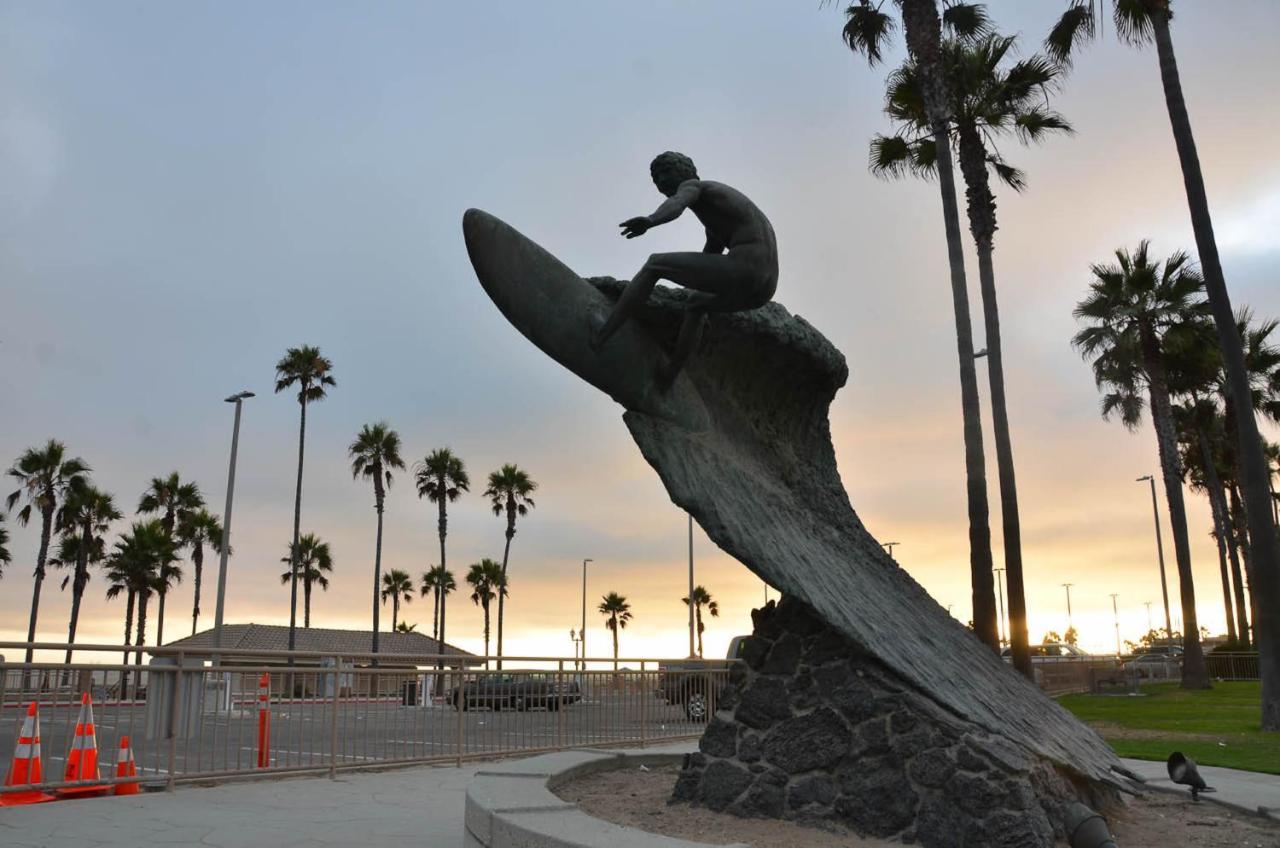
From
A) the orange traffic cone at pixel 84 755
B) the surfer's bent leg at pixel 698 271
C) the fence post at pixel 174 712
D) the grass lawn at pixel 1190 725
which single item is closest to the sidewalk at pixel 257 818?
the fence post at pixel 174 712

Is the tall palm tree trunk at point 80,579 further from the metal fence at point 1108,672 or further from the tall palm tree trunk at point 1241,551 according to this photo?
the tall palm tree trunk at point 1241,551

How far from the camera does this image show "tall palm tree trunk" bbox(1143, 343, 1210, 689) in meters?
23.7

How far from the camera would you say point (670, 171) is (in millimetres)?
6414

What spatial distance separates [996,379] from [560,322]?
485 inches

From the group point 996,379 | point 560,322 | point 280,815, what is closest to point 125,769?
point 280,815

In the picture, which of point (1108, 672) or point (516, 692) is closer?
point (516, 692)

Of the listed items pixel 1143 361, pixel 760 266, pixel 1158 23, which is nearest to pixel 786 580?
pixel 760 266

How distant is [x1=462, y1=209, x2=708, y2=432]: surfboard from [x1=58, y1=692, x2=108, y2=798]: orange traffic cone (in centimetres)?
469

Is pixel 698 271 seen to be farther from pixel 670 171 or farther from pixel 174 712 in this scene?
pixel 174 712

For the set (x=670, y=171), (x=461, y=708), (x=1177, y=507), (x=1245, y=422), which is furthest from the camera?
(x=1177, y=507)

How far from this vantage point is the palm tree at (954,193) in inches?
587

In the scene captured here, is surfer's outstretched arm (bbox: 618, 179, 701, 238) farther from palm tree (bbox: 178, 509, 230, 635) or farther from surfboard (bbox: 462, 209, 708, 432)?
palm tree (bbox: 178, 509, 230, 635)

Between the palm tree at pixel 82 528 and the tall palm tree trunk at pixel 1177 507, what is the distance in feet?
125

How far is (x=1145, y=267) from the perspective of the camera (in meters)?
25.8
